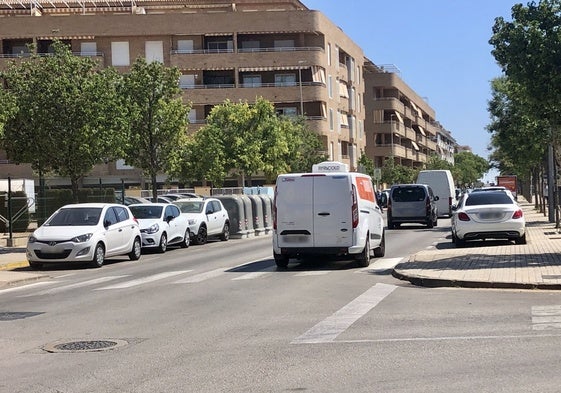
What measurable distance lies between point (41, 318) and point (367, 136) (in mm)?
90129

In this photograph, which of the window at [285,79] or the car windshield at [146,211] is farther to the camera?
the window at [285,79]

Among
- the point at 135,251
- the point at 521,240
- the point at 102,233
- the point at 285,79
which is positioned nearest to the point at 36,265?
the point at 102,233

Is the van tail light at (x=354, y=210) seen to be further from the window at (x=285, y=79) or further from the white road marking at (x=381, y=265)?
the window at (x=285, y=79)

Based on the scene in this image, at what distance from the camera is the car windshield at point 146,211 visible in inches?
1009

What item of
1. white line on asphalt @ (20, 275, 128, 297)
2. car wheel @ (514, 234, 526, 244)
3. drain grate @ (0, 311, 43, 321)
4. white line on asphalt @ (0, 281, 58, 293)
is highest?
car wheel @ (514, 234, 526, 244)

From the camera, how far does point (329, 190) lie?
55.7 ft

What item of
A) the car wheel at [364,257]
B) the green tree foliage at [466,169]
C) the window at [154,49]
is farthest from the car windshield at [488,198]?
the green tree foliage at [466,169]

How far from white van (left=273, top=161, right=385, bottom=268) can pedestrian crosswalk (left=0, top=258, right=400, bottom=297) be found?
0.53m

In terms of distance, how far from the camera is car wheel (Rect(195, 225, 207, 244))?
2877cm

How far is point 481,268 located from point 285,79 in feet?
185

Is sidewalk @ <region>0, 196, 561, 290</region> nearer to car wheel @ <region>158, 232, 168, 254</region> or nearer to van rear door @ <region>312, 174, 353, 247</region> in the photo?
van rear door @ <region>312, 174, 353, 247</region>

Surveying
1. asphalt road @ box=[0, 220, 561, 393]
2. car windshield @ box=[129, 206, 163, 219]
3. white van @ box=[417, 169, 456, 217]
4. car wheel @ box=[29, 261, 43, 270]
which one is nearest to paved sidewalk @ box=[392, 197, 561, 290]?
asphalt road @ box=[0, 220, 561, 393]

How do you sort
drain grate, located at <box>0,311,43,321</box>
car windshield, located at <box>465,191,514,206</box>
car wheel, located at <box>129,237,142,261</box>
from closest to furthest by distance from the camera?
drain grate, located at <box>0,311,43,321</box>
car windshield, located at <box>465,191,514,206</box>
car wheel, located at <box>129,237,142,261</box>

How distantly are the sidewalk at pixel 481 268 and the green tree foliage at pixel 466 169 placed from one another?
12376cm
